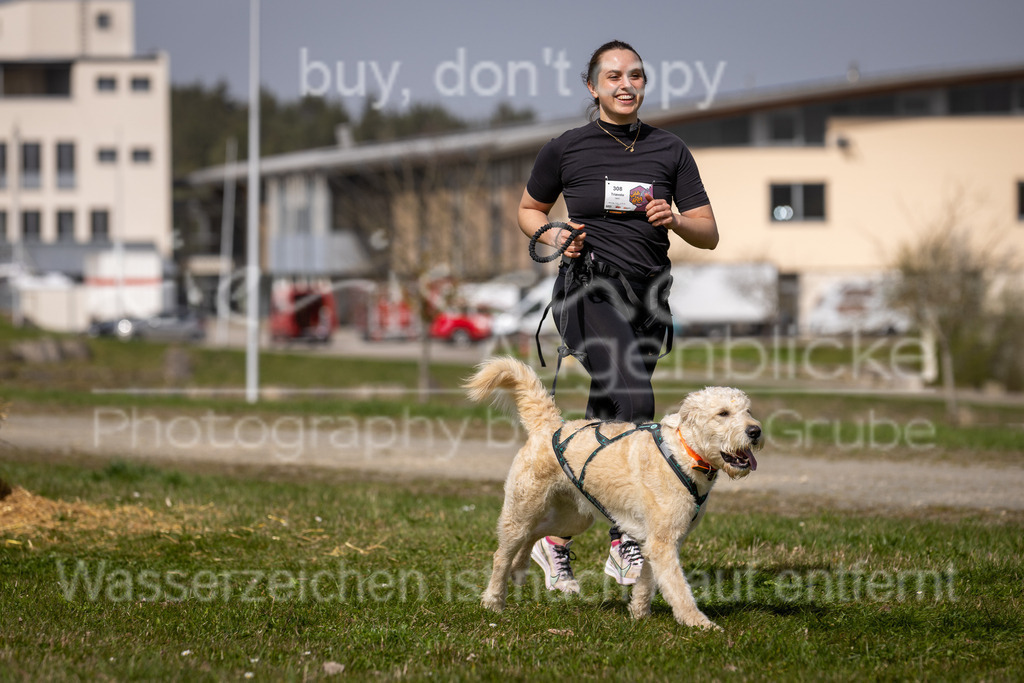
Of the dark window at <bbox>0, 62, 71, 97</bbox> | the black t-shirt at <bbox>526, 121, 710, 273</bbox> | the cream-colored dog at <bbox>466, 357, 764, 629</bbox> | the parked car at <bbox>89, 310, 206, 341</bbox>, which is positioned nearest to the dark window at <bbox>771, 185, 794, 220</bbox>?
the parked car at <bbox>89, 310, 206, 341</bbox>

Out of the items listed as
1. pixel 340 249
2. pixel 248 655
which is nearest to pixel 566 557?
pixel 248 655

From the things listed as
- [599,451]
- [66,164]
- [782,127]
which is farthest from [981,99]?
[66,164]

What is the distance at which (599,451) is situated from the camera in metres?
4.66

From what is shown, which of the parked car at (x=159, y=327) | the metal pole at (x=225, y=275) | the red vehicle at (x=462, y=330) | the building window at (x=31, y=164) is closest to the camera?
the red vehicle at (x=462, y=330)

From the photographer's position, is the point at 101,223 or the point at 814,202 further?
the point at 101,223

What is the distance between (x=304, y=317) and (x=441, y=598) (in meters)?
40.3

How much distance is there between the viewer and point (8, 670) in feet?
12.2

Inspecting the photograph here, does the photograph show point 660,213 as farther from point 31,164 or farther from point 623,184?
point 31,164

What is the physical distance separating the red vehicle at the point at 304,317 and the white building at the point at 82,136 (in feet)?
71.8

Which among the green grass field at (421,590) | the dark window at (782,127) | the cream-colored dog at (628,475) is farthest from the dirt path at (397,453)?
the dark window at (782,127)

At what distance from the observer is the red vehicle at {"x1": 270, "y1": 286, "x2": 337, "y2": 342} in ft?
143

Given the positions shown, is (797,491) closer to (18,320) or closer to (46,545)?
(46,545)

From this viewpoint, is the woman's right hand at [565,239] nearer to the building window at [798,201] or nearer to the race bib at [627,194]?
the race bib at [627,194]

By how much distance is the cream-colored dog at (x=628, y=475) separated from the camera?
4387 mm
